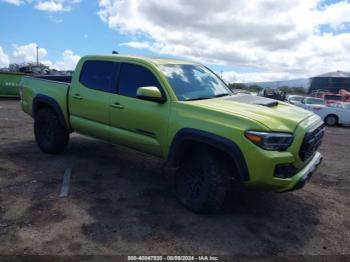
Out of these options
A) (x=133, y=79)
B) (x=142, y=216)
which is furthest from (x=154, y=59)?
(x=142, y=216)

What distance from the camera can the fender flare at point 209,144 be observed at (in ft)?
14.4

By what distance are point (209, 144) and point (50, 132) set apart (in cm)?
385

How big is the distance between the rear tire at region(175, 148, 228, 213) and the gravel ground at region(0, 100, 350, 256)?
6.1 inches

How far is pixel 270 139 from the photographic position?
4.31 meters

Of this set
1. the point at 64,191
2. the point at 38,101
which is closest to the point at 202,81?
the point at 64,191

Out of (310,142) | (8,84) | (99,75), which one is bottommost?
(8,84)

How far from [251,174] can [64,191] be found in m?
2.66

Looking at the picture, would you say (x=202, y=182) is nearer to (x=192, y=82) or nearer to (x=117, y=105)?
(x=192, y=82)

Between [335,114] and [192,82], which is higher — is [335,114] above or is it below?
below

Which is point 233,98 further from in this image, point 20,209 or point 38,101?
point 38,101

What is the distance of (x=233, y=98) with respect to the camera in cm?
548

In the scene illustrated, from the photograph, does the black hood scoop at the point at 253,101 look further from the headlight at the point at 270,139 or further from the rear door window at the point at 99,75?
the rear door window at the point at 99,75

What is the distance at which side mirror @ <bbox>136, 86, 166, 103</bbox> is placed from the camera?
506 centimetres

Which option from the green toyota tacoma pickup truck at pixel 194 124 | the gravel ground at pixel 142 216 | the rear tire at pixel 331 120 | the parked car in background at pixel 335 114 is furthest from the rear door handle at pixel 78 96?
the rear tire at pixel 331 120
